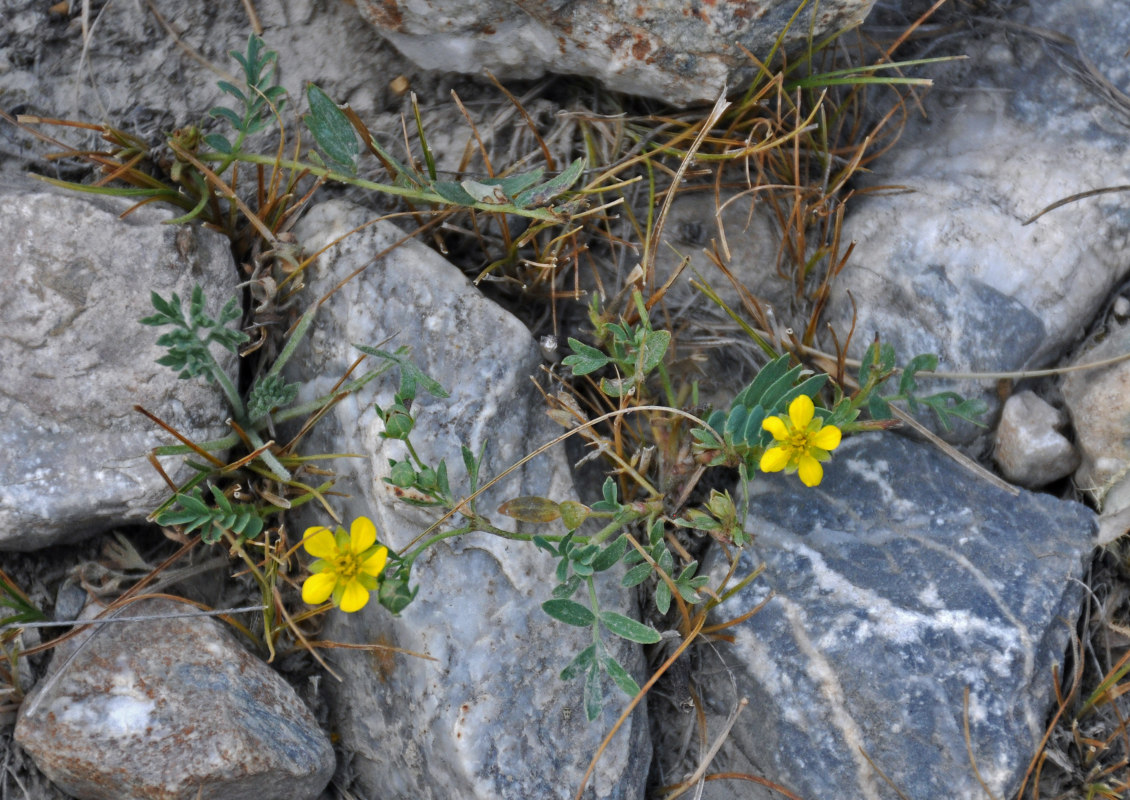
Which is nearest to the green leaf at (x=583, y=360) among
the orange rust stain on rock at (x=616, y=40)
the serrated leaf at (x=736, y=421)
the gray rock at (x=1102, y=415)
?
the serrated leaf at (x=736, y=421)

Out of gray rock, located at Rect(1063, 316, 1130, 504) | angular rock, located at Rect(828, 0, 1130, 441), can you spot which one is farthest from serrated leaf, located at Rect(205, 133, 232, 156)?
gray rock, located at Rect(1063, 316, 1130, 504)

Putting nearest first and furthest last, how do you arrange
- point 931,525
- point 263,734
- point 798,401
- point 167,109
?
1. point 798,401
2. point 263,734
3. point 931,525
4. point 167,109

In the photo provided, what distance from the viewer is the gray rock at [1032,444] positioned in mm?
2730

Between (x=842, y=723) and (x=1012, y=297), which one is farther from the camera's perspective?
(x=1012, y=297)

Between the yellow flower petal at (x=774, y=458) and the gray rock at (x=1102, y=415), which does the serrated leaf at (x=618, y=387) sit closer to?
the yellow flower petal at (x=774, y=458)

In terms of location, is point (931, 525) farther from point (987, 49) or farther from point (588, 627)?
point (987, 49)

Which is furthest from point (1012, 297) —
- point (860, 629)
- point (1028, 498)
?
point (860, 629)

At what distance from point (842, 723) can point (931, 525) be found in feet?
2.14

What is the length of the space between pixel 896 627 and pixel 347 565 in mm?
1562

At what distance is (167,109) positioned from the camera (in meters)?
2.87

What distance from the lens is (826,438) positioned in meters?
2.29

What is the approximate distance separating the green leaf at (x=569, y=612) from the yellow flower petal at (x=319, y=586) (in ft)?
1.74

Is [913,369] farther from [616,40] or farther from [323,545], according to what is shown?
[323,545]

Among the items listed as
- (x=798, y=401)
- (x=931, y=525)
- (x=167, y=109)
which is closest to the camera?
(x=798, y=401)
